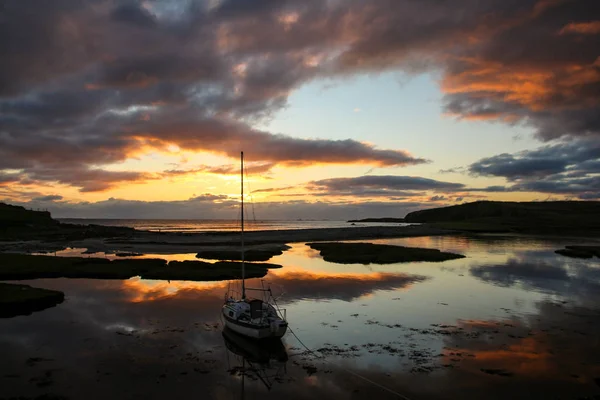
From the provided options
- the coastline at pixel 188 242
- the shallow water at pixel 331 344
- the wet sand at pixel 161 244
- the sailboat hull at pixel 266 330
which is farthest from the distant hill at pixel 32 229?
the sailboat hull at pixel 266 330

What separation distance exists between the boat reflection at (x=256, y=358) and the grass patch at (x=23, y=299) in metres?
21.0

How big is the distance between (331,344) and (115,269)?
144 ft

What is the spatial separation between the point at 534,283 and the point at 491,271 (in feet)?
34.9

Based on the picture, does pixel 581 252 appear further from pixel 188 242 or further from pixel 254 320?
pixel 188 242

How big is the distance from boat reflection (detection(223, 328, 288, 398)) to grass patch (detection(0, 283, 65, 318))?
825 inches

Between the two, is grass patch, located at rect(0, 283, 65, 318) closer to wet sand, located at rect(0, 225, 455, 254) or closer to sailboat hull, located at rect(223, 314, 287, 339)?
sailboat hull, located at rect(223, 314, 287, 339)

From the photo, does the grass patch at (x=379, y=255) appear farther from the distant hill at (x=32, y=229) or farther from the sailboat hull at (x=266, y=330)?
the distant hill at (x=32, y=229)

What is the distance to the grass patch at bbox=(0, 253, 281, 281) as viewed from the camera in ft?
189

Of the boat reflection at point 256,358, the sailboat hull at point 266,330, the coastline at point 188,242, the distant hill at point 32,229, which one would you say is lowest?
the boat reflection at point 256,358

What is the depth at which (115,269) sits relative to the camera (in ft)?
201

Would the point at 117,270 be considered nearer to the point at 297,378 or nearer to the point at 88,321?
the point at 88,321

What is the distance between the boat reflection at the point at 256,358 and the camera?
23.9 m

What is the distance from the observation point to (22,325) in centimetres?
3372

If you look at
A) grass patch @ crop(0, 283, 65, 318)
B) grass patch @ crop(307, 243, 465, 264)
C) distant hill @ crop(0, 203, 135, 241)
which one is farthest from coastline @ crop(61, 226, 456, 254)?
grass patch @ crop(0, 283, 65, 318)
